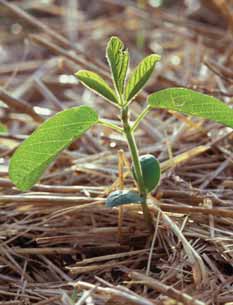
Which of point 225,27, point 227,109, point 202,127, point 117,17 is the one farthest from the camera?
point 117,17

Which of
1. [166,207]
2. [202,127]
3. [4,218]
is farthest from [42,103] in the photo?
[166,207]

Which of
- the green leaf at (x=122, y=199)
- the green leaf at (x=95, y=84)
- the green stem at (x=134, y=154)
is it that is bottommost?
the green leaf at (x=122, y=199)

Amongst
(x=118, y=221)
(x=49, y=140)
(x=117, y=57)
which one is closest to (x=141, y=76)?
(x=117, y=57)

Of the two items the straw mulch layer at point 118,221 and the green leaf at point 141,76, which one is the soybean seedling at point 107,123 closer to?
the green leaf at point 141,76

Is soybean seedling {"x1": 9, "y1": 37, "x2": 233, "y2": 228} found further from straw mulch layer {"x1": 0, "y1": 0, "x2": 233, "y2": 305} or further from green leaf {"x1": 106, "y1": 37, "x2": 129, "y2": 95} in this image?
straw mulch layer {"x1": 0, "y1": 0, "x2": 233, "y2": 305}

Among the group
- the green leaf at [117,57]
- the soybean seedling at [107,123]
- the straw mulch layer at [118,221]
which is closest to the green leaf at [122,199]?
the soybean seedling at [107,123]

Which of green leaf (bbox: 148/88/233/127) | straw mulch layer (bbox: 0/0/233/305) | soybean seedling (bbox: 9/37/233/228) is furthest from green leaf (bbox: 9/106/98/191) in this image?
straw mulch layer (bbox: 0/0/233/305)

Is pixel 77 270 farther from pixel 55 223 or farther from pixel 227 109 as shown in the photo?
pixel 227 109
